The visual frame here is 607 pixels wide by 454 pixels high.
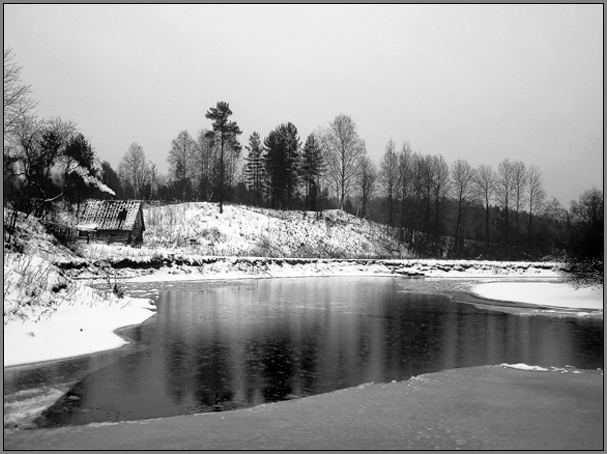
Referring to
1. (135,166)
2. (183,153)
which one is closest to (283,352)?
(183,153)

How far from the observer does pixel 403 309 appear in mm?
21953

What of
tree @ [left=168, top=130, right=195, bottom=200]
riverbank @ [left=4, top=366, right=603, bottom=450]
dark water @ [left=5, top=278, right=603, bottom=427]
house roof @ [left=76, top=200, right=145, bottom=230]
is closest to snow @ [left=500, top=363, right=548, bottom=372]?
dark water @ [left=5, top=278, right=603, bottom=427]

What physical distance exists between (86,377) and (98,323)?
18.6 feet

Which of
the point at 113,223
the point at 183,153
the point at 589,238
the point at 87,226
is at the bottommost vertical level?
the point at 589,238

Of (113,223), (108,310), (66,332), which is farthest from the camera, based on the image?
(113,223)

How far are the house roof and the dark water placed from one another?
2805 centimetres

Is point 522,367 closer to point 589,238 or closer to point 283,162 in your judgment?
point 589,238

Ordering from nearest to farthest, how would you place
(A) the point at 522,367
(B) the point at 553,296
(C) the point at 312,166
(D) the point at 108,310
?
1. (A) the point at 522,367
2. (D) the point at 108,310
3. (B) the point at 553,296
4. (C) the point at 312,166

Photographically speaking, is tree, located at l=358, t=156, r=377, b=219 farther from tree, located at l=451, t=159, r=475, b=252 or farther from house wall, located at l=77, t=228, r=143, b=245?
house wall, located at l=77, t=228, r=143, b=245

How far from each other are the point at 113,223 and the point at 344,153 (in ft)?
105

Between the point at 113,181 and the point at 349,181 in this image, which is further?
the point at 113,181

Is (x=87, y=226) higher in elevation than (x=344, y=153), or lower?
lower

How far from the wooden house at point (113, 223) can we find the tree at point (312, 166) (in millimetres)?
24884

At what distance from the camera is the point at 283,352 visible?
12.6 metres
